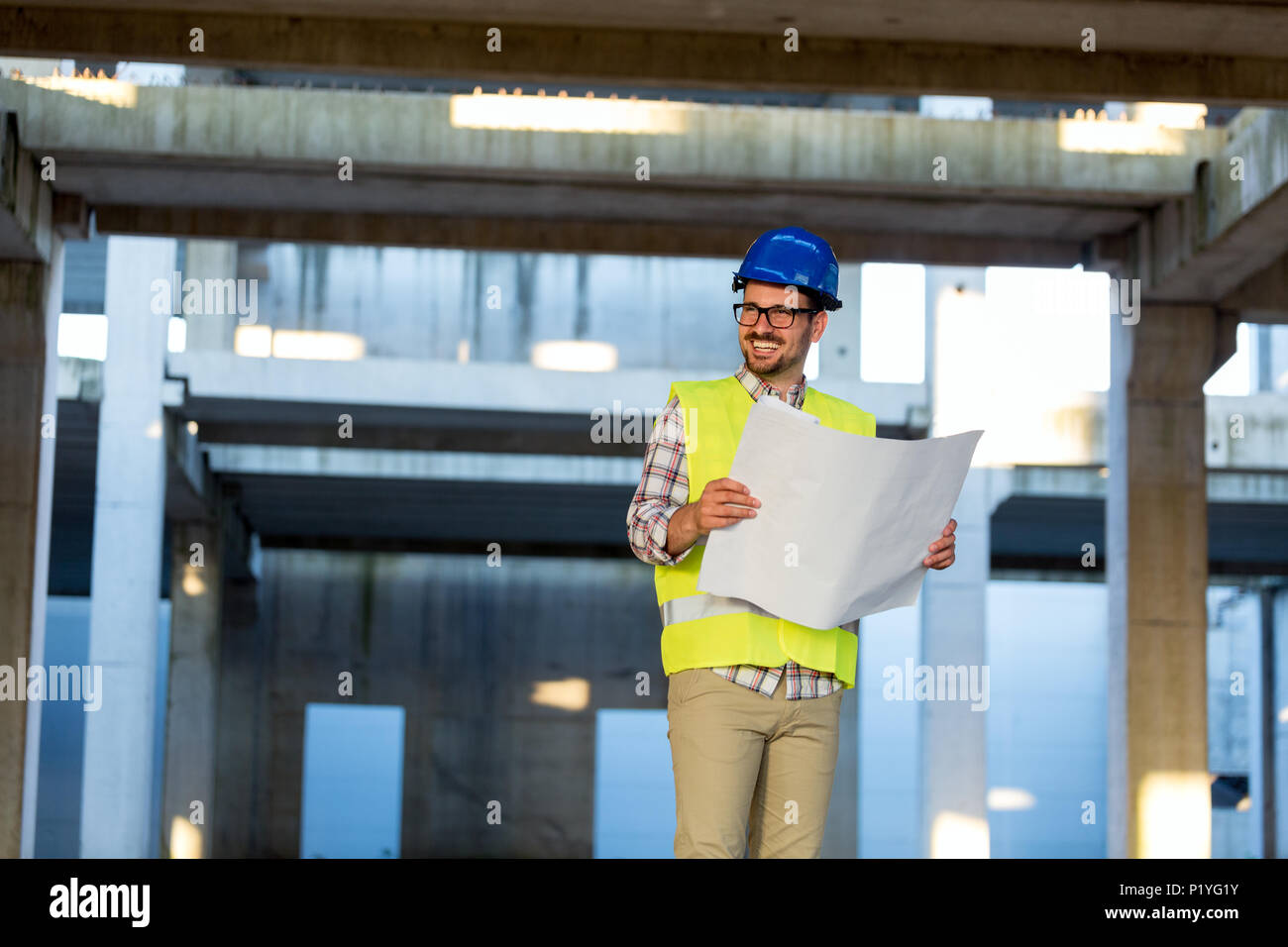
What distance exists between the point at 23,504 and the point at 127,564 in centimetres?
475

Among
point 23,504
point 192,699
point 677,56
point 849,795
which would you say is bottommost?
point 849,795

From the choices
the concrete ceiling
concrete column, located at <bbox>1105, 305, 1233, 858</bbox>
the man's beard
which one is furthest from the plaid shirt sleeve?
concrete column, located at <bbox>1105, 305, 1233, 858</bbox>

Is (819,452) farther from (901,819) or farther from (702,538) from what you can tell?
(901,819)

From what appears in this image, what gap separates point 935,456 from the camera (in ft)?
12.1

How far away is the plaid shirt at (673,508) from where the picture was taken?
12.1ft

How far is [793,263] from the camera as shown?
12.5 feet

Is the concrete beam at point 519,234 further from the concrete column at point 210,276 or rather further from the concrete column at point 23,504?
the concrete column at point 210,276

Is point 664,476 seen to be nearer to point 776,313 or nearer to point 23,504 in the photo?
point 776,313

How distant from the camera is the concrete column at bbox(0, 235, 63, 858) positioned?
14.2 meters

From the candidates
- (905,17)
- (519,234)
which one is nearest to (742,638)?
(905,17)

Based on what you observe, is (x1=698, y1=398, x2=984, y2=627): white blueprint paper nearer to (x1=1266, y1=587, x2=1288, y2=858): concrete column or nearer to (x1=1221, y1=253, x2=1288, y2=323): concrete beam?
(x1=1221, y1=253, x2=1288, y2=323): concrete beam

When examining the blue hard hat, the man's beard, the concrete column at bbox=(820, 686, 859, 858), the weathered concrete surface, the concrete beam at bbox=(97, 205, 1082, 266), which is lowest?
the concrete column at bbox=(820, 686, 859, 858)
